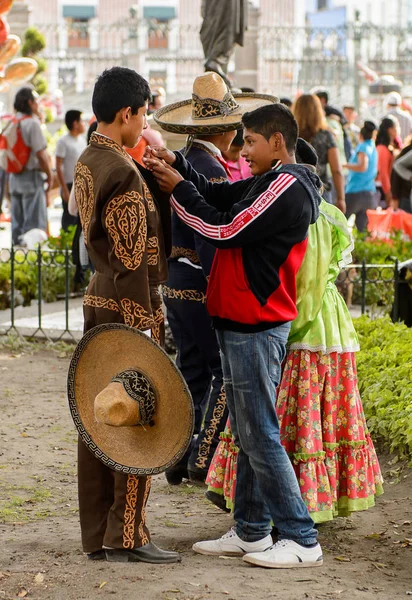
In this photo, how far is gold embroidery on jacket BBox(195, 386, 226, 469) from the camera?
17.9ft

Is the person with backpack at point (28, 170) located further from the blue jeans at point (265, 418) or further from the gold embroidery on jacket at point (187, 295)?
the blue jeans at point (265, 418)

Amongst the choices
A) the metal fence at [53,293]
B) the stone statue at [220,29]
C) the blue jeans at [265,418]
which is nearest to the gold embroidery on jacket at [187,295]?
the blue jeans at [265,418]

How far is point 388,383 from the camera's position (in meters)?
6.37

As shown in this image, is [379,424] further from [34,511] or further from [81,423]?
[81,423]

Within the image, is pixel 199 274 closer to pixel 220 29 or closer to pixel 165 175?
pixel 165 175

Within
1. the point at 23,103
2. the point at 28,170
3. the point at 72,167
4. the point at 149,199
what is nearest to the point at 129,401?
the point at 149,199

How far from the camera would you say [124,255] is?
407cm

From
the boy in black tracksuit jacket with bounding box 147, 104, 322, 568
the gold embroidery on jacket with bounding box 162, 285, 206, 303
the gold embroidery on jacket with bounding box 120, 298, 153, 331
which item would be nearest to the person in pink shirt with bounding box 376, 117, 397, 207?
the gold embroidery on jacket with bounding box 162, 285, 206, 303

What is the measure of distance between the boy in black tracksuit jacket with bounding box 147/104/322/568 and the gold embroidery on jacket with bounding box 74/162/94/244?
9.7 inches

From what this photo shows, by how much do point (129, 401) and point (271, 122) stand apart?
1147mm

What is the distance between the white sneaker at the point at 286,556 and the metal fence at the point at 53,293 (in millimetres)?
4395

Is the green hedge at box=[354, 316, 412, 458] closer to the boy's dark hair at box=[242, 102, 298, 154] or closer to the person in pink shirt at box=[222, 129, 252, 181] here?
the person in pink shirt at box=[222, 129, 252, 181]

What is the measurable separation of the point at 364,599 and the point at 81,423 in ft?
3.93

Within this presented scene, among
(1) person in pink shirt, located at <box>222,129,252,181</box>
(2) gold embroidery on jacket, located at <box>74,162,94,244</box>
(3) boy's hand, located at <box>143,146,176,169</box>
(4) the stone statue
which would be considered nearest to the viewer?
(2) gold embroidery on jacket, located at <box>74,162,94,244</box>
